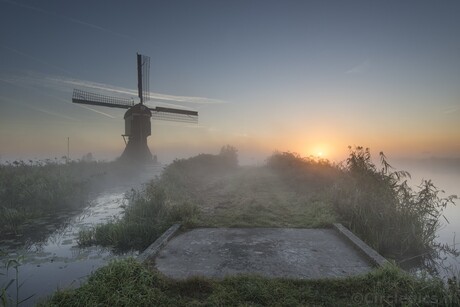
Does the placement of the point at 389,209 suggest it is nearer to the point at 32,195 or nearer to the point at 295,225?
the point at 295,225

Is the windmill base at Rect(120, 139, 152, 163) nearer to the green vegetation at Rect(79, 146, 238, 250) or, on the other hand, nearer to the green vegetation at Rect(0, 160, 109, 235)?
the green vegetation at Rect(0, 160, 109, 235)

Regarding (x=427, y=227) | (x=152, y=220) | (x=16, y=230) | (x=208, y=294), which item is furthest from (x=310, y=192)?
(x=16, y=230)

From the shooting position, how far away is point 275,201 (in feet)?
40.5

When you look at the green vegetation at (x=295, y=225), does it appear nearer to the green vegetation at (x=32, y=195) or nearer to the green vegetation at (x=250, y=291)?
the green vegetation at (x=250, y=291)

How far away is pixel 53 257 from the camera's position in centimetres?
729

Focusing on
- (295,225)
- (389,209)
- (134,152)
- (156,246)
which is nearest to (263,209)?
(295,225)

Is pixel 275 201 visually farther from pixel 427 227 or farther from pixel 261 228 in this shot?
pixel 427 227

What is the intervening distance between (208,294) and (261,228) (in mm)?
4107

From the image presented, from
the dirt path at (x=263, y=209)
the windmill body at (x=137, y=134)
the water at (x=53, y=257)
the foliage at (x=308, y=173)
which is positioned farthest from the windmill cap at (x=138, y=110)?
the water at (x=53, y=257)

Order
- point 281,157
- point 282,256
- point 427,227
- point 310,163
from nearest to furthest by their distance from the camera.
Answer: point 282,256 → point 427,227 → point 310,163 → point 281,157

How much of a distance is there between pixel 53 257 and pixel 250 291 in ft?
18.0

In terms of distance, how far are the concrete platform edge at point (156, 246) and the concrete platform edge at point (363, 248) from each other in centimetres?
430

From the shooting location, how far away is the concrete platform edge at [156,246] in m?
5.76

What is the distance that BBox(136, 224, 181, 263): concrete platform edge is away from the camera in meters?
5.76
